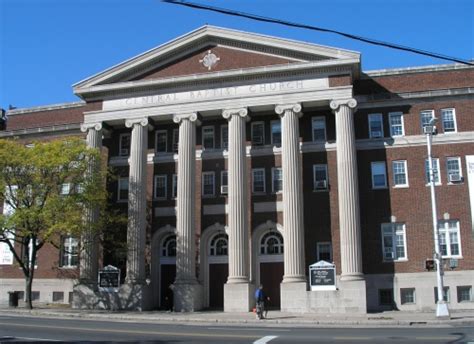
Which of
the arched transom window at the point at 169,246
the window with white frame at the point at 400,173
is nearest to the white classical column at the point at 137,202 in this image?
the arched transom window at the point at 169,246

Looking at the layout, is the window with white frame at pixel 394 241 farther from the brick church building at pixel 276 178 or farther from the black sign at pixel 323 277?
the black sign at pixel 323 277

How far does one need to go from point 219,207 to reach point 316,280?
366 inches

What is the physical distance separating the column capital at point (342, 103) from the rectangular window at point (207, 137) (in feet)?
30.9

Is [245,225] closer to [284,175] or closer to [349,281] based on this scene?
[284,175]

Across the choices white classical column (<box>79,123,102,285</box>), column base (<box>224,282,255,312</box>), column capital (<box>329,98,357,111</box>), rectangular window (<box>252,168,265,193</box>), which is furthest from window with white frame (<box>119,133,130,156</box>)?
column capital (<box>329,98,357,111</box>)

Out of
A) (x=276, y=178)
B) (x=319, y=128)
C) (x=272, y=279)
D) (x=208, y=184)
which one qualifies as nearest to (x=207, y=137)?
(x=208, y=184)

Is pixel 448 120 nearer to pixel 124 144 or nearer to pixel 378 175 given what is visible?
pixel 378 175

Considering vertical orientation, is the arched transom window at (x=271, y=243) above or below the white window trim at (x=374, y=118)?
A: below

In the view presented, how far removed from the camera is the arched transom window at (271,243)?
38.4 meters

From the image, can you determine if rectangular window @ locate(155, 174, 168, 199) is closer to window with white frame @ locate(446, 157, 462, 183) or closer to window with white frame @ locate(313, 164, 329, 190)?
window with white frame @ locate(313, 164, 329, 190)

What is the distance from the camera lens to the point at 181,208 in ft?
122

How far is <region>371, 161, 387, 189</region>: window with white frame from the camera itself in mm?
37219

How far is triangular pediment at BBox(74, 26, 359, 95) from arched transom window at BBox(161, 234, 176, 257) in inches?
451

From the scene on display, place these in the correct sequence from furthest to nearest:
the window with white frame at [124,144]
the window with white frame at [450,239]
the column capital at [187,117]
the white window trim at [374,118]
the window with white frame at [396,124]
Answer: the window with white frame at [124,144] < the column capital at [187,117] < the white window trim at [374,118] < the window with white frame at [396,124] < the window with white frame at [450,239]
